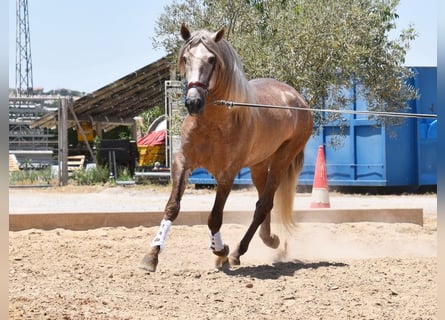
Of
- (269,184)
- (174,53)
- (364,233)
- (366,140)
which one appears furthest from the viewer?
(366,140)

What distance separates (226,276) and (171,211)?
649 mm

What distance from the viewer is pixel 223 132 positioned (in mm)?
5516

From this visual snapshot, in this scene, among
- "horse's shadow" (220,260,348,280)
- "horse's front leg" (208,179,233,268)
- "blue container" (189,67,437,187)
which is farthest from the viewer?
"blue container" (189,67,437,187)

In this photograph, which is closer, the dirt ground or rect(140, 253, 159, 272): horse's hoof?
the dirt ground

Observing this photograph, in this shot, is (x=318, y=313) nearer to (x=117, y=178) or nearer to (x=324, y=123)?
(x=324, y=123)

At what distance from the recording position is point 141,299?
13.9 ft

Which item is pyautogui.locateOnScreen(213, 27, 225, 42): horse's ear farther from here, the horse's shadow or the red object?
the red object

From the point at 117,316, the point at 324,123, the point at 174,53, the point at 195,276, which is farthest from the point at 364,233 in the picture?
the point at 174,53

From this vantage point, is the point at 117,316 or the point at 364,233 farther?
the point at 364,233

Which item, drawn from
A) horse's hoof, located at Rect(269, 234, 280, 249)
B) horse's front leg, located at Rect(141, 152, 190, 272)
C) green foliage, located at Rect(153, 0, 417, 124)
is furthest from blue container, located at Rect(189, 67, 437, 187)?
horse's front leg, located at Rect(141, 152, 190, 272)

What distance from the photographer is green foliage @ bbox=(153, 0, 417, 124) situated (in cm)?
1166

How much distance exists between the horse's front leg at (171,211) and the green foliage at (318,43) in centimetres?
635

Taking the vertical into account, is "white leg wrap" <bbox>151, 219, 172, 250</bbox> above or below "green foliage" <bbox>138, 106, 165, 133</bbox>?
below

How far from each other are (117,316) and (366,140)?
11.4m
